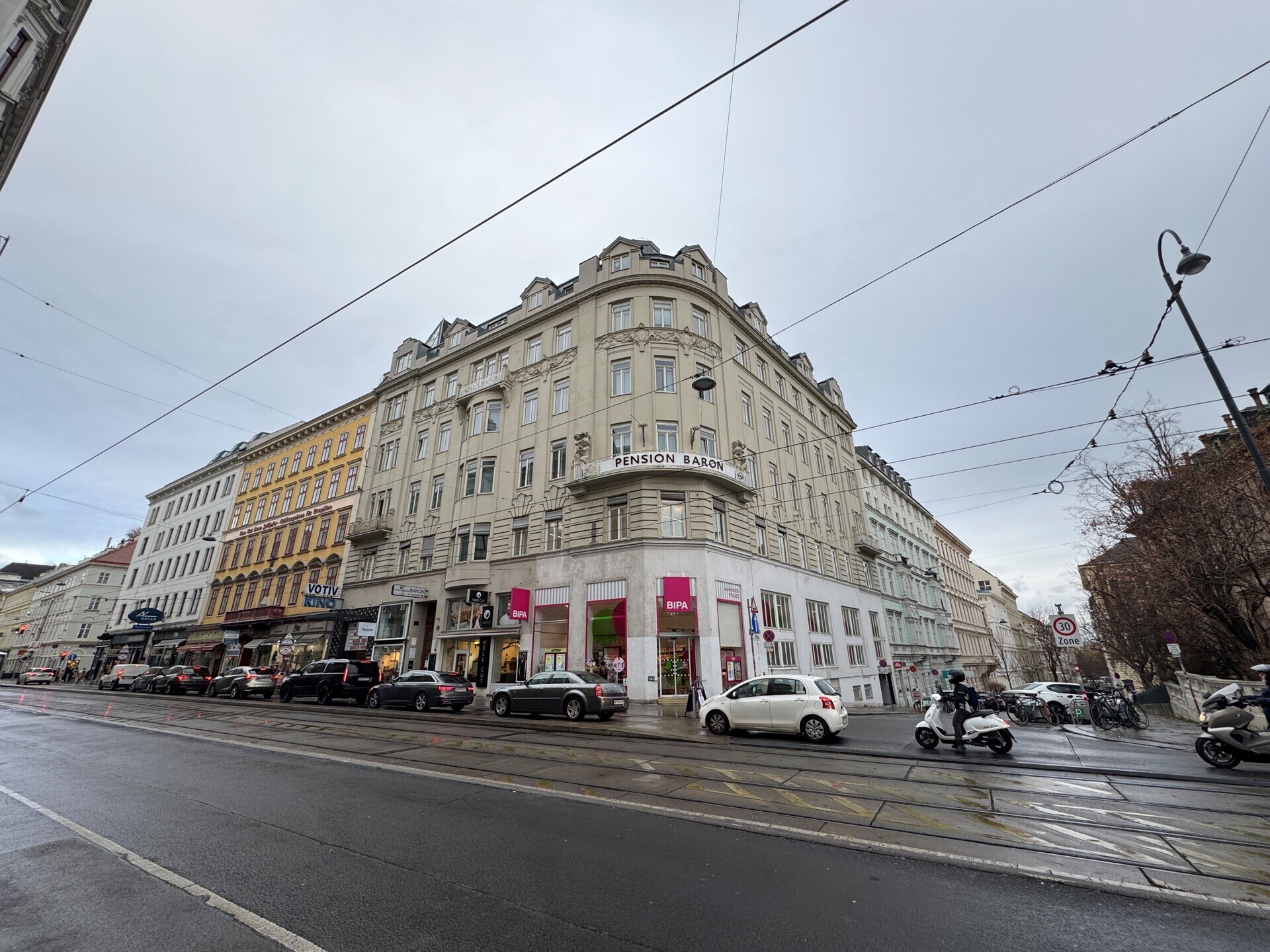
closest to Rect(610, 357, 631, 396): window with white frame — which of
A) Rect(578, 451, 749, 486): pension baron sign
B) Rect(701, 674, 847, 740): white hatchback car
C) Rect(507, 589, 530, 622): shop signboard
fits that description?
Rect(578, 451, 749, 486): pension baron sign

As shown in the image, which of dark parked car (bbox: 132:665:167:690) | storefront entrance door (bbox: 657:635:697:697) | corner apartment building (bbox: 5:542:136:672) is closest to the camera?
storefront entrance door (bbox: 657:635:697:697)

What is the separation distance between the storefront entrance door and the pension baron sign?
7.13 m

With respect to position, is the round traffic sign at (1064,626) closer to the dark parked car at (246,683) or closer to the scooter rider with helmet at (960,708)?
the scooter rider with helmet at (960,708)

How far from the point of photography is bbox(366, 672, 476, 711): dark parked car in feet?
64.4

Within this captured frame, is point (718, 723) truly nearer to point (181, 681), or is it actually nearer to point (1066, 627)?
point (1066, 627)

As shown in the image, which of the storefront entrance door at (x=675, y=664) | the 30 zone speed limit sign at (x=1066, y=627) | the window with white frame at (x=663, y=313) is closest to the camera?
the 30 zone speed limit sign at (x=1066, y=627)

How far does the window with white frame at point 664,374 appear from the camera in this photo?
82.3ft

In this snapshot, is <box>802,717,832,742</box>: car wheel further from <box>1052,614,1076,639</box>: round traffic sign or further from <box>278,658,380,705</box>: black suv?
<box>278,658,380,705</box>: black suv

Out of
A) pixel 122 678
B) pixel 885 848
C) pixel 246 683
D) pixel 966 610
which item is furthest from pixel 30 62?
pixel 966 610

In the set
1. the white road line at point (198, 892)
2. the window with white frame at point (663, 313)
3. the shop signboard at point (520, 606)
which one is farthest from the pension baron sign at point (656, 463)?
the white road line at point (198, 892)

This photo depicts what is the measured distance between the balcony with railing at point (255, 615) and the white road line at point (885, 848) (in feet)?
111

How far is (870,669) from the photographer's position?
1345 inches

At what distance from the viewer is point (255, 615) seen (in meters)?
37.8

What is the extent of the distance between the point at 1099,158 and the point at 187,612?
62009 mm
